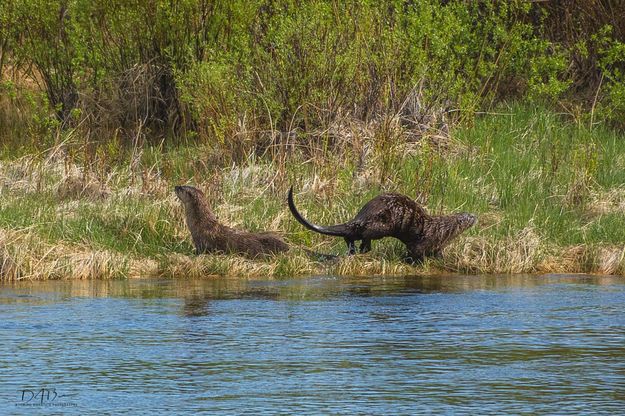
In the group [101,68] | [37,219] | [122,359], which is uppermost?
[101,68]

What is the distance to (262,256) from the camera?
13.8 metres

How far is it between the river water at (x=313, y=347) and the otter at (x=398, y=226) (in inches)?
23.4

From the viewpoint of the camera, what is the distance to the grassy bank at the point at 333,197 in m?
13.8

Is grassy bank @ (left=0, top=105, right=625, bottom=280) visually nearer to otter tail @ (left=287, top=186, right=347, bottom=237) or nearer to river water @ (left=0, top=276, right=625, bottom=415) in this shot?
otter tail @ (left=287, top=186, right=347, bottom=237)

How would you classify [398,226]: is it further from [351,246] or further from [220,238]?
[220,238]

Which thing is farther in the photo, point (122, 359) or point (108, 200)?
point (108, 200)

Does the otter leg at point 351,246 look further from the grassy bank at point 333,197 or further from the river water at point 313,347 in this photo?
the river water at point 313,347

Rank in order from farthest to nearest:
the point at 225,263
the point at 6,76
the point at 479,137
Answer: the point at 6,76 < the point at 479,137 < the point at 225,263

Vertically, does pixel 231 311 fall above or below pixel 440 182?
below

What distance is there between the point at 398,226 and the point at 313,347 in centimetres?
431

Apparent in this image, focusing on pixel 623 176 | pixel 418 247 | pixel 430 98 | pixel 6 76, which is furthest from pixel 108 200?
pixel 6 76

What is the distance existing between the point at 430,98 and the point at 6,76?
29.8ft

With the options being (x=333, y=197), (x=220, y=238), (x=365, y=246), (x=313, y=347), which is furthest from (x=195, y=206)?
(x=313, y=347)

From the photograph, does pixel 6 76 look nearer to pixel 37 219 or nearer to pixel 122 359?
pixel 37 219
